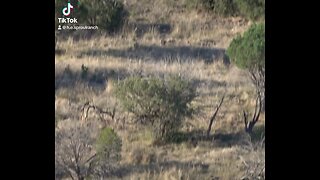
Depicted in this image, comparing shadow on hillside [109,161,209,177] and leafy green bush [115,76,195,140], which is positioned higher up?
leafy green bush [115,76,195,140]

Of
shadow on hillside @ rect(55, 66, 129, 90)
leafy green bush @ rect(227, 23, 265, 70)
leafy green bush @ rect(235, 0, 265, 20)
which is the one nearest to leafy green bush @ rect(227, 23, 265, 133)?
leafy green bush @ rect(227, 23, 265, 70)

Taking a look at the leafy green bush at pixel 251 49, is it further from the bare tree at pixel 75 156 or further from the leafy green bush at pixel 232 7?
the leafy green bush at pixel 232 7

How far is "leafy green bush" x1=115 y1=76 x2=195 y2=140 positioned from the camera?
30.9ft

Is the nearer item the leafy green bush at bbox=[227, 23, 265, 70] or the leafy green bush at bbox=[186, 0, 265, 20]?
the leafy green bush at bbox=[227, 23, 265, 70]

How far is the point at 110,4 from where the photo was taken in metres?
15.7

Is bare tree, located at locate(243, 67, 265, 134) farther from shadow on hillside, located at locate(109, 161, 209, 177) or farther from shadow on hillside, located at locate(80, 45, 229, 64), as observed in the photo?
shadow on hillside, located at locate(80, 45, 229, 64)

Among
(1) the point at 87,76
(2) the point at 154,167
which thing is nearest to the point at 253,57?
(2) the point at 154,167

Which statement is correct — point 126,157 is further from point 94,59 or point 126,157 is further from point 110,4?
point 110,4

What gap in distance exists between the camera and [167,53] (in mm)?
13820

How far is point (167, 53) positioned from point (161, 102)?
4568 millimetres

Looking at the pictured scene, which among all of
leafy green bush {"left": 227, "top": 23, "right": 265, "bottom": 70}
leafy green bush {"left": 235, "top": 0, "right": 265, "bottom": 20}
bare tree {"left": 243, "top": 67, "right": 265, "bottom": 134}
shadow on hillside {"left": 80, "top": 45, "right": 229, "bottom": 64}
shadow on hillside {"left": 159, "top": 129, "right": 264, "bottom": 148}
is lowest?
Result: shadow on hillside {"left": 159, "top": 129, "right": 264, "bottom": 148}

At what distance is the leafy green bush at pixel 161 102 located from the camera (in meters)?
9.41

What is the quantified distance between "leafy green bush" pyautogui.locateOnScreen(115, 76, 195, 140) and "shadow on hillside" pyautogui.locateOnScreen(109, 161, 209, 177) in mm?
850
